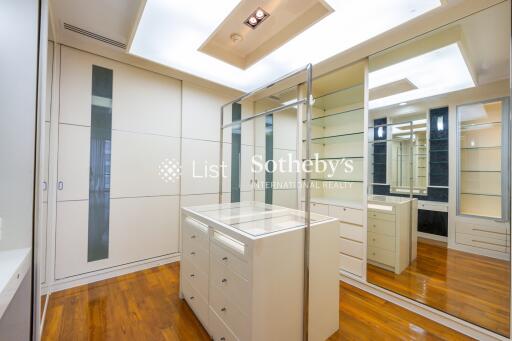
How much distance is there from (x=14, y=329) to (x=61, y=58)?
2.48 m

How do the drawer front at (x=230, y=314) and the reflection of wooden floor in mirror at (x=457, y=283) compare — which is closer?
the drawer front at (x=230, y=314)

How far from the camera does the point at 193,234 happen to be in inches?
77.1

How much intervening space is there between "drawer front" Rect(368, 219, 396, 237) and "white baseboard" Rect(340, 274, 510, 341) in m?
0.61

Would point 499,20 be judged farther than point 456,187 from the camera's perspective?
No

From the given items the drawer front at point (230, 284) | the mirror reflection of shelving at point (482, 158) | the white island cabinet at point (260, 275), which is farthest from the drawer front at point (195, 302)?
the mirror reflection of shelving at point (482, 158)

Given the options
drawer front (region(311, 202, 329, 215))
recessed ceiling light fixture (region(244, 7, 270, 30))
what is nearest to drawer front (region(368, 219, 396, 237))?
drawer front (region(311, 202, 329, 215))

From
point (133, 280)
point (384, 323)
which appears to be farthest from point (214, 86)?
point (384, 323)

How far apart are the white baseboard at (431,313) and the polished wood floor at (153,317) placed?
0.06 m

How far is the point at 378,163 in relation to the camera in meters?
2.59

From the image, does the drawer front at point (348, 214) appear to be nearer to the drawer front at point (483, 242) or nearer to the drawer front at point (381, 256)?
the drawer front at point (381, 256)

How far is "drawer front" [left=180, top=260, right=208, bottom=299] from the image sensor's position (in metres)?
1.76

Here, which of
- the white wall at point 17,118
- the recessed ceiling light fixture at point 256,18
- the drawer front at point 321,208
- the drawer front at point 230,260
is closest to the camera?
the white wall at point 17,118

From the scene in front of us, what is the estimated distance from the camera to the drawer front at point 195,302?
5.74ft

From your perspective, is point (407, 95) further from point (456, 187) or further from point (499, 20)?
point (456, 187)
